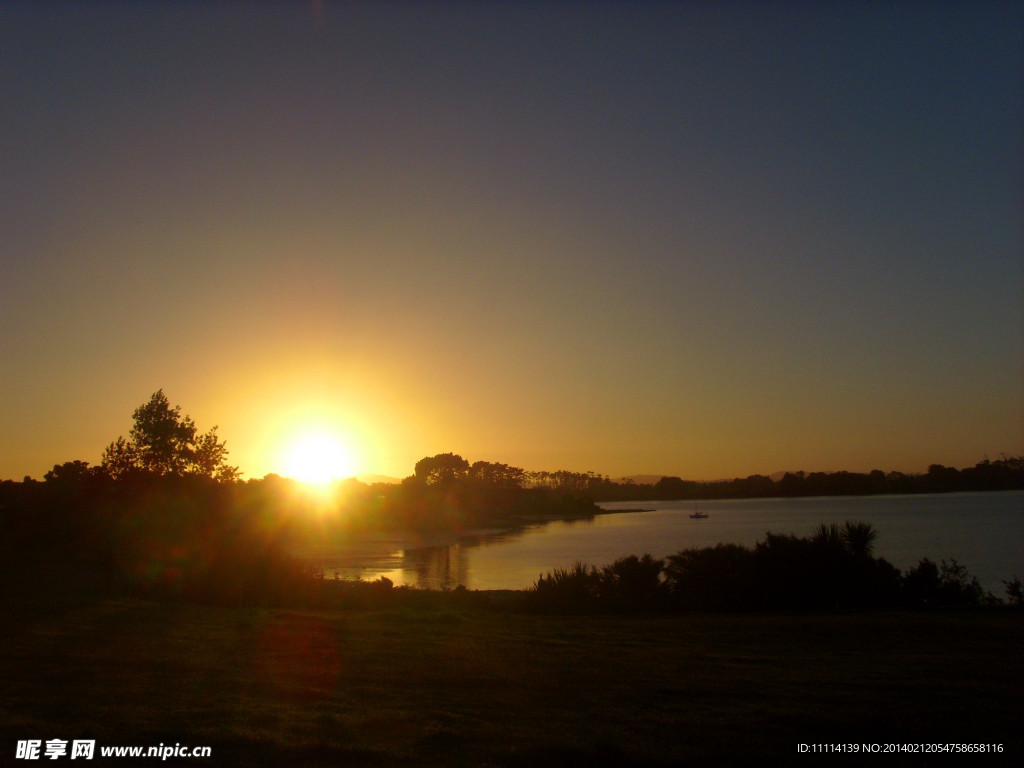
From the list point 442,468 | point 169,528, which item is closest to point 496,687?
point 169,528

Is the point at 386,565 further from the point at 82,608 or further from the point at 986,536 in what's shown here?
the point at 986,536

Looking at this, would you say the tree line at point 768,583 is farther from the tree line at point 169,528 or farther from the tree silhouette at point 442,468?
the tree silhouette at point 442,468

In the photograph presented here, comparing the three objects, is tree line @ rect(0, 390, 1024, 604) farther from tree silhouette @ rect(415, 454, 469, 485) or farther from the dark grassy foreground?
tree silhouette @ rect(415, 454, 469, 485)

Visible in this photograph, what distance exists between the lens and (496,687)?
10031 mm

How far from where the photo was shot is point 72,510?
1543 inches

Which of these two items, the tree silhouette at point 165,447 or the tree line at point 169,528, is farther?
the tree silhouette at point 165,447

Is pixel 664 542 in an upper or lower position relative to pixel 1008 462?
lower

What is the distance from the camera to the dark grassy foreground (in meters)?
7.23

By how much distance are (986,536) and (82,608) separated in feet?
169

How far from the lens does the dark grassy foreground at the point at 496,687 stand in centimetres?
723

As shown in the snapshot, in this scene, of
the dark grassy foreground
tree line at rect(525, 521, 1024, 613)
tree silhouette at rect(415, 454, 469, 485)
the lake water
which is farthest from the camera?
tree silhouette at rect(415, 454, 469, 485)

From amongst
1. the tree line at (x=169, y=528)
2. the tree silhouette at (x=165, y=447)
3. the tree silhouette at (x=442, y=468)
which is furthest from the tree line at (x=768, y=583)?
the tree silhouette at (x=442, y=468)

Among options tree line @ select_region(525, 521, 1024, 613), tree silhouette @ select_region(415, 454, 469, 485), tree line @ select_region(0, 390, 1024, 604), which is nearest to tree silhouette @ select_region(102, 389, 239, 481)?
tree line @ select_region(0, 390, 1024, 604)

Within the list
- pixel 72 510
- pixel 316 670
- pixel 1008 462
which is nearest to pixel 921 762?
pixel 316 670
